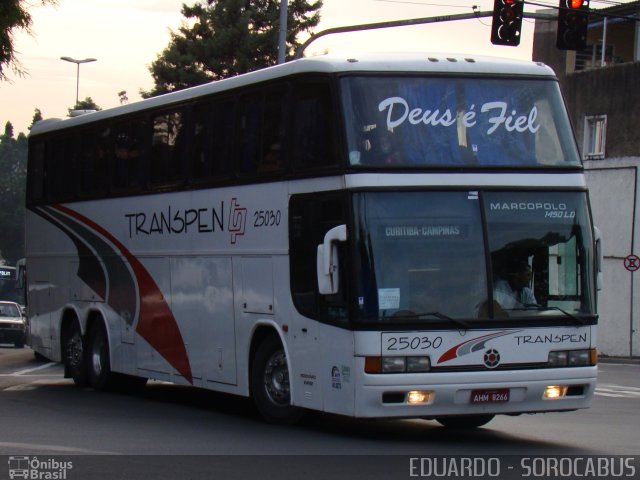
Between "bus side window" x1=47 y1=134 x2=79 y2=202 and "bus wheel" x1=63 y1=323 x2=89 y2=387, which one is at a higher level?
"bus side window" x1=47 y1=134 x2=79 y2=202

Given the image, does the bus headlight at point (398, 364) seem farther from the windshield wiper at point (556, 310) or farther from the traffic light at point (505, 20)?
the traffic light at point (505, 20)

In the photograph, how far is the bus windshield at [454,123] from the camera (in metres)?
13.2

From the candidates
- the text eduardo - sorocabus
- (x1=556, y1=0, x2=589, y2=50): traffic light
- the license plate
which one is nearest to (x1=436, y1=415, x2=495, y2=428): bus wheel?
the license plate

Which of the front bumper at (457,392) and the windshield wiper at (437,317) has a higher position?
the windshield wiper at (437,317)

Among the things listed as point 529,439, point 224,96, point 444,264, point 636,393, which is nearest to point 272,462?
point 444,264

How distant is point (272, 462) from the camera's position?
38.0 ft

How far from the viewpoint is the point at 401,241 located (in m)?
12.9

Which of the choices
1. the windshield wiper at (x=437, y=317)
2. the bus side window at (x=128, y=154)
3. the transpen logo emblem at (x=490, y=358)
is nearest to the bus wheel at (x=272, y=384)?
the windshield wiper at (x=437, y=317)

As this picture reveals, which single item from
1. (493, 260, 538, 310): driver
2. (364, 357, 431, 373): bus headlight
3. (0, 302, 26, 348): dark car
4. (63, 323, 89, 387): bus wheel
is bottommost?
(0, 302, 26, 348): dark car

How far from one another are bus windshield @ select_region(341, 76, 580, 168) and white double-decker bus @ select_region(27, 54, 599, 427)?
0.01m

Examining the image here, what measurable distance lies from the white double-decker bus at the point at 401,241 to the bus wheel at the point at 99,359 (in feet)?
12.9

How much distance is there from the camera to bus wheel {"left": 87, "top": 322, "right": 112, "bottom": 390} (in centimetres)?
1970

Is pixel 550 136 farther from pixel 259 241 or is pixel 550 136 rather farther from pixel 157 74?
pixel 157 74

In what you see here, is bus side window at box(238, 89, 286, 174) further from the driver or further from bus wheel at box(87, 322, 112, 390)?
bus wheel at box(87, 322, 112, 390)
